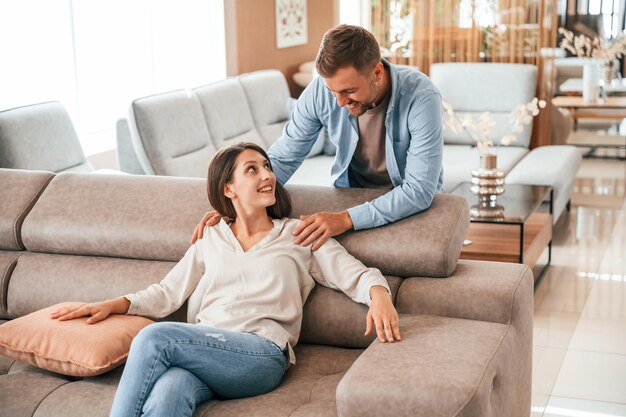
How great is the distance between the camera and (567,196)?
18.3 ft

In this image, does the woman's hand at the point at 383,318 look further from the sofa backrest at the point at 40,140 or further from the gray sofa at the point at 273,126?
the gray sofa at the point at 273,126

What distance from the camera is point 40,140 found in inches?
159

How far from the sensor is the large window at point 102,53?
475 centimetres

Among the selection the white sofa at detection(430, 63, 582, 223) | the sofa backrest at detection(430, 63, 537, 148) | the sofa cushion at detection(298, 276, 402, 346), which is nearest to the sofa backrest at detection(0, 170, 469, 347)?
the sofa cushion at detection(298, 276, 402, 346)

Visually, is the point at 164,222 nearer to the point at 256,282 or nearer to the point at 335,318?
the point at 256,282

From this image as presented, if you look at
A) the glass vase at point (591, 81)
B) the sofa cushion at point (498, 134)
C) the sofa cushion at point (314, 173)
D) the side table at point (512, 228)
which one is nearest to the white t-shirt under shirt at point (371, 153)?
the side table at point (512, 228)

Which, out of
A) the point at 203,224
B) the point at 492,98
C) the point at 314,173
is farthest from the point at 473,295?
the point at 492,98

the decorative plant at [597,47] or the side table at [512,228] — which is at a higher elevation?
the decorative plant at [597,47]

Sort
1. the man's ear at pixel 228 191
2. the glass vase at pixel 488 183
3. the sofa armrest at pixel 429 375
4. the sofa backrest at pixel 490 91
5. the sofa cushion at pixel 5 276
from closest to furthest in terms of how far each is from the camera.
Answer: the sofa armrest at pixel 429 375
the man's ear at pixel 228 191
the sofa cushion at pixel 5 276
the glass vase at pixel 488 183
the sofa backrest at pixel 490 91

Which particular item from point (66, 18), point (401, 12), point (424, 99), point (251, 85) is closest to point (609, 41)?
point (401, 12)

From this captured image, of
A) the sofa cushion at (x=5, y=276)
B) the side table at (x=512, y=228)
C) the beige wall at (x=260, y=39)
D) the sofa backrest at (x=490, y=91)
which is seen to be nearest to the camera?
the sofa cushion at (x=5, y=276)

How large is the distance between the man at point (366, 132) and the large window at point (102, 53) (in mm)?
2370

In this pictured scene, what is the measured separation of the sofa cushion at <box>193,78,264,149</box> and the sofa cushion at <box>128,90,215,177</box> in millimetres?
99

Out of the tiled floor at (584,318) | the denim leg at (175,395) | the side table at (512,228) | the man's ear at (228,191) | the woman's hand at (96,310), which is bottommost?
the tiled floor at (584,318)
